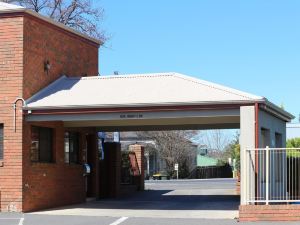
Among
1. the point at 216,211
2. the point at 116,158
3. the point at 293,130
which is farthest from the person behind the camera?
the point at 293,130

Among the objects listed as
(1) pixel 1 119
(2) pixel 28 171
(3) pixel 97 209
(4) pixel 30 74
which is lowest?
(3) pixel 97 209

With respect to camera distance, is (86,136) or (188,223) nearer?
(188,223)

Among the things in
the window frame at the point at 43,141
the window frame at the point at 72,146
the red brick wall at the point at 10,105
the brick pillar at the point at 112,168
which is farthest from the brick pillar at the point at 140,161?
the red brick wall at the point at 10,105

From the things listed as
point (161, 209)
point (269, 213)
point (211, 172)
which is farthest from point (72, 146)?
point (211, 172)

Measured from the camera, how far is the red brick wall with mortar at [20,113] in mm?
19484

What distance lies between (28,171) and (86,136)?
5599 mm

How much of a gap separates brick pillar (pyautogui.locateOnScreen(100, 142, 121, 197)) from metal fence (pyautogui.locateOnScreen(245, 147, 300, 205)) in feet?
31.9

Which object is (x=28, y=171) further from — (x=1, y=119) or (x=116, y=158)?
(x=116, y=158)

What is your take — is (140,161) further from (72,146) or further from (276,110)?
(276,110)

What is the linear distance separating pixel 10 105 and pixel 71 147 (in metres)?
4.09

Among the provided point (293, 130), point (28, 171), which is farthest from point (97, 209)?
point (293, 130)

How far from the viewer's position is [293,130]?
45.2 m

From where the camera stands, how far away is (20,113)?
19641mm

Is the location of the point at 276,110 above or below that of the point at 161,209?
above
